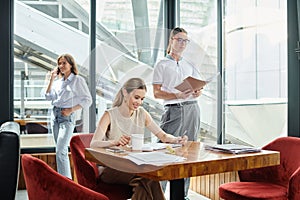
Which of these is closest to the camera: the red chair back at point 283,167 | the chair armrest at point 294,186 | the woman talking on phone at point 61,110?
the chair armrest at point 294,186

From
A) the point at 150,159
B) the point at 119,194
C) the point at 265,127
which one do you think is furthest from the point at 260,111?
the point at 150,159

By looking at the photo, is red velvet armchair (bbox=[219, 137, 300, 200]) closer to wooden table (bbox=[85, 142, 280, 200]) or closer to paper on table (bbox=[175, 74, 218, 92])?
wooden table (bbox=[85, 142, 280, 200])

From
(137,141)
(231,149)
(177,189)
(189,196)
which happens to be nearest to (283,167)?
(231,149)

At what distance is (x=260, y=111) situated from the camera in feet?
12.2

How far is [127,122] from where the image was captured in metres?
2.13

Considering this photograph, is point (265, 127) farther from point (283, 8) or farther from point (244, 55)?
point (283, 8)

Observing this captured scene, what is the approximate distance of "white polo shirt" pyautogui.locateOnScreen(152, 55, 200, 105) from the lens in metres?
2.01

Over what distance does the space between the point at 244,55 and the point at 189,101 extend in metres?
2.07

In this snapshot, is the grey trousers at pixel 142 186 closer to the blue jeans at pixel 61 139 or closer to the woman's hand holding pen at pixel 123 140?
the woman's hand holding pen at pixel 123 140

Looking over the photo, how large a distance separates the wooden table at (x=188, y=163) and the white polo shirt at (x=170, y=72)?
346 millimetres

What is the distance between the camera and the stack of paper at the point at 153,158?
1991 mm

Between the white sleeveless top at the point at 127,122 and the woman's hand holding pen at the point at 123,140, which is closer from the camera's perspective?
the white sleeveless top at the point at 127,122

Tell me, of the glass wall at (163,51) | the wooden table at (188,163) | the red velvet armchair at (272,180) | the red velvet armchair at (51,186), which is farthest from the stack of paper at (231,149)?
the red velvet armchair at (51,186)

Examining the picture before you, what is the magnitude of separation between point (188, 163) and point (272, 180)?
115 centimetres
